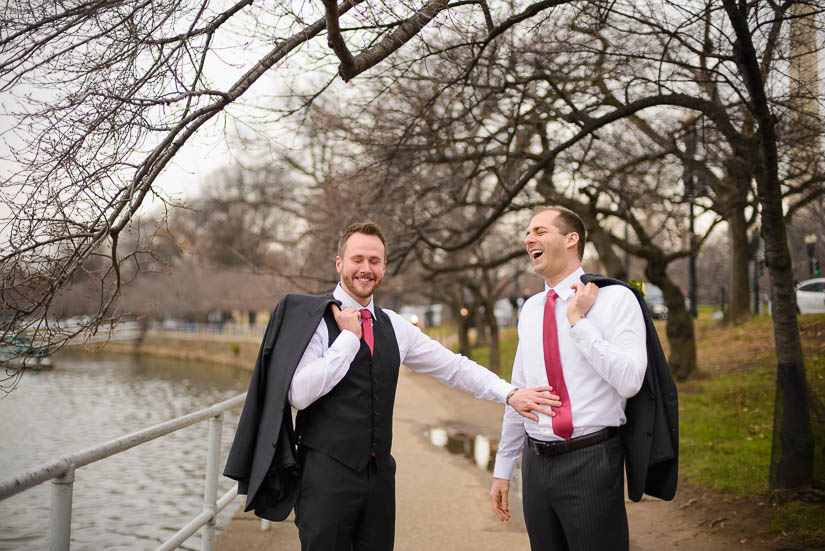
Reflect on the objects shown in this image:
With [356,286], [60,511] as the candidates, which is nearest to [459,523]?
[356,286]

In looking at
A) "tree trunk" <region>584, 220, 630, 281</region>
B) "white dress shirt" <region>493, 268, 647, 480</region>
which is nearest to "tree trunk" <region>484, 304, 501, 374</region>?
"tree trunk" <region>584, 220, 630, 281</region>

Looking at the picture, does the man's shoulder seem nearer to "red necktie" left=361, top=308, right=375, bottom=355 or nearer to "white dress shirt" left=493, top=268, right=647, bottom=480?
"red necktie" left=361, top=308, right=375, bottom=355

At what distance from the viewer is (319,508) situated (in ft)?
9.69

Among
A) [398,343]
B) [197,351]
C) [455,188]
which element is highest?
[455,188]

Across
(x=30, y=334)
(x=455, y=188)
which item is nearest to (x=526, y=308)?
(x=30, y=334)

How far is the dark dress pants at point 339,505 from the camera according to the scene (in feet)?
9.67

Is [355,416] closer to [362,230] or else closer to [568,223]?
[362,230]

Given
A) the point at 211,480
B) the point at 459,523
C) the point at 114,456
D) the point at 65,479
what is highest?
the point at 65,479

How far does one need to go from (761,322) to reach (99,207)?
19363 millimetres

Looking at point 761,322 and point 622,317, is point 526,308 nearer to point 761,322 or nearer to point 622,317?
point 622,317

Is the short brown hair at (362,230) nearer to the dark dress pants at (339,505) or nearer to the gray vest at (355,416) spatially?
the gray vest at (355,416)

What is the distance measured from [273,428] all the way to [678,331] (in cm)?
1411

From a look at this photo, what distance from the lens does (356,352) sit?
3029 mm

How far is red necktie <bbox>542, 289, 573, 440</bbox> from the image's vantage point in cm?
301
